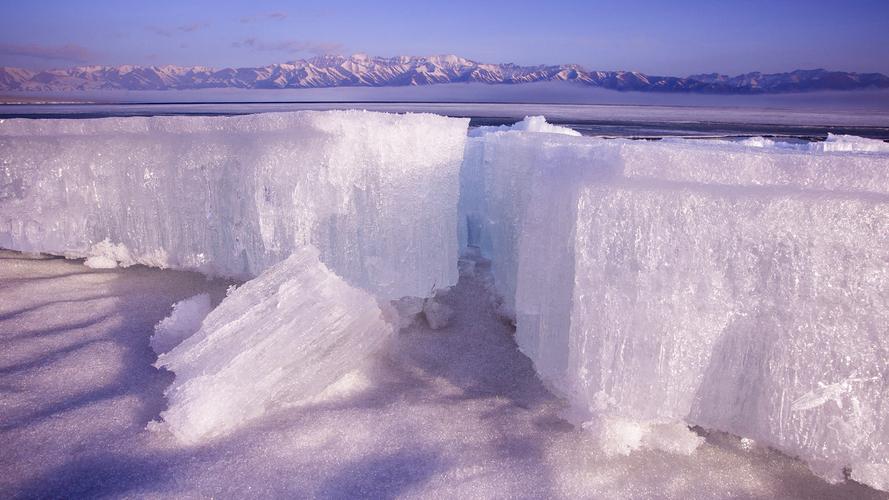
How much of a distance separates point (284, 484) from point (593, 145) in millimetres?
1748

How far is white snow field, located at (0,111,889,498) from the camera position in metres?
1.79

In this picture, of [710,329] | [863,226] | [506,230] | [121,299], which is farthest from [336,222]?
[863,226]

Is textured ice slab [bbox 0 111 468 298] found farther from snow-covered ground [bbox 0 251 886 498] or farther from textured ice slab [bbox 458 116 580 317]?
snow-covered ground [bbox 0 251 886 498]

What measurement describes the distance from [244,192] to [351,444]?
67.9 inches

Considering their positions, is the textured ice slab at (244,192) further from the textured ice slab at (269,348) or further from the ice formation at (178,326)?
the textured ice slab at (269,348)

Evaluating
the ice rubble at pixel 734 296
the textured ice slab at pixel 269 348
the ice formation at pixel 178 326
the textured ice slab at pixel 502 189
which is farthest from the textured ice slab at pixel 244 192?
the ice rubble at pixel 734 296

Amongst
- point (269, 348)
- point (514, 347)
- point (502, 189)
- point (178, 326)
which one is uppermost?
point (502, 189)

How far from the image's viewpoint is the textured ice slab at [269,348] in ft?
6.58

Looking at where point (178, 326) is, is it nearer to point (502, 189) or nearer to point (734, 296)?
point (502, 189)

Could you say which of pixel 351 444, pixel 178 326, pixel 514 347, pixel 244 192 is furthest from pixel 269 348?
pixel 514 347

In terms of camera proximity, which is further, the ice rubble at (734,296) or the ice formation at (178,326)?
the ice formation at (178,326)

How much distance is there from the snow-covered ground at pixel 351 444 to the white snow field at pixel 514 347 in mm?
10

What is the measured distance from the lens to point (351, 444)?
2.00 m

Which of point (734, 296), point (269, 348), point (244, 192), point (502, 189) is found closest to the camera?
point (734, 296)
